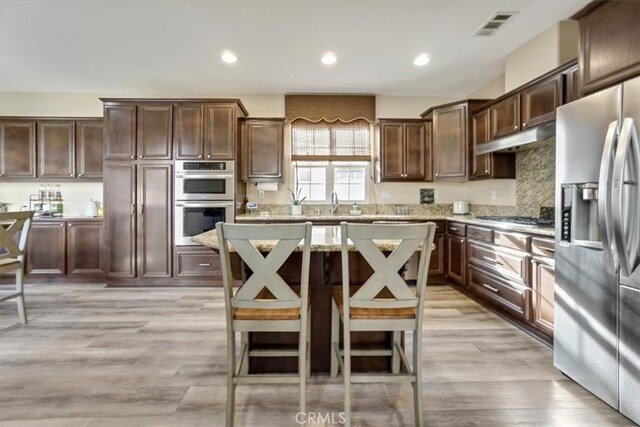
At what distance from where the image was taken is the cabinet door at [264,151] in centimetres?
473

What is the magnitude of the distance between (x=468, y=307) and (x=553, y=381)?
4.84 ft

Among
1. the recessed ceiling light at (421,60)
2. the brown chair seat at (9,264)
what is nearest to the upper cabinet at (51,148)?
the brown chair seat at (9,264)

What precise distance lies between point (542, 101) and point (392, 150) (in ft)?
6.69

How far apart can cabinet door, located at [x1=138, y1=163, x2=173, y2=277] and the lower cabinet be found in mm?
678

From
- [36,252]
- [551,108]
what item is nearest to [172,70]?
[36,252]

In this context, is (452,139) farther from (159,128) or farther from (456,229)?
(159,128)

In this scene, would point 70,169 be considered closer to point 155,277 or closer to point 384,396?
point 155,277

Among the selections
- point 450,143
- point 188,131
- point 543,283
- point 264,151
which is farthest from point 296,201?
point 543,283

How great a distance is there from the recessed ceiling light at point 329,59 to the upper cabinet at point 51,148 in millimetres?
3281

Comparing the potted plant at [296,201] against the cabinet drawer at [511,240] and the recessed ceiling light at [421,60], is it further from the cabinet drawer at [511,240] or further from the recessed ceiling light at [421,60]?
the cabinet drawer at [511,240]

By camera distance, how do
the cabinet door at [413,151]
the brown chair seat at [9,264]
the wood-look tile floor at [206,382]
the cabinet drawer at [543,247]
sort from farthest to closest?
the cabinet door at [413,151], the brown chair seat at [9,264], the cabinet drawer at [543,247], the wood-look tile floor at [206,382]

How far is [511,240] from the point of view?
300cm

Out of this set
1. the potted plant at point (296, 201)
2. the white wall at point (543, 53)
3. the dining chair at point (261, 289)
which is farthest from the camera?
the potted plant at point (296, 201)

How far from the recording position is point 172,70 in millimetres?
4191
